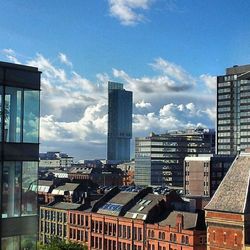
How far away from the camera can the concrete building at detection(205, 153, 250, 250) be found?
63812 mm

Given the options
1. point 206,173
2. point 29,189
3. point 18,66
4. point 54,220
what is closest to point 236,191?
point 29,189

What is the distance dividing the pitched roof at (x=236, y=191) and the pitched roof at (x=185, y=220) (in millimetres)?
17262

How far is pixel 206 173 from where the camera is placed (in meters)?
171

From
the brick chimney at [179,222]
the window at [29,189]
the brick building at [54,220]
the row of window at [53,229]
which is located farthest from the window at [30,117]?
the row of window at [53,229]

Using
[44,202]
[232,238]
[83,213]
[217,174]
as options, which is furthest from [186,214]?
[217,174]

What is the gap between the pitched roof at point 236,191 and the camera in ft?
212

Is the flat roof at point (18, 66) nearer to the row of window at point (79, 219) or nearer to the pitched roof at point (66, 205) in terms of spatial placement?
the row of window at point (79, 219)

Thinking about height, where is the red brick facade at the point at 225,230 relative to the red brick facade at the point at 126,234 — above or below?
above

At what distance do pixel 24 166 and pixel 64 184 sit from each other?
12842cm

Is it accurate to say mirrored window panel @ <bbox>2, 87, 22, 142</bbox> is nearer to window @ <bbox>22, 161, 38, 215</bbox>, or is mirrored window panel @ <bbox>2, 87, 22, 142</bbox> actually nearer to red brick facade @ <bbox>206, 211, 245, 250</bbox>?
window @ <bbox>22, 161, 38, 215</bbox>

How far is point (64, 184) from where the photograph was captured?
14788 centimetres

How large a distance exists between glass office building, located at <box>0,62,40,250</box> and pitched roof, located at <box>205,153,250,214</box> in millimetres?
46699

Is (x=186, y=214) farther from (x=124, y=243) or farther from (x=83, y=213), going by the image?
(x=83, y=213)

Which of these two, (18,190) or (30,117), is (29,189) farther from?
(30,117)
